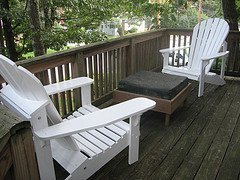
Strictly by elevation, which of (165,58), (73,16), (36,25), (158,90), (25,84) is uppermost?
(73,16)

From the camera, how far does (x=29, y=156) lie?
0.90m

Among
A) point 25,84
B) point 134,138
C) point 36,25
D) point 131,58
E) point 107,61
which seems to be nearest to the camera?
point 25,84

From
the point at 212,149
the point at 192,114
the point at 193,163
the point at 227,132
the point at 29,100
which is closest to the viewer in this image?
the point at 29,100

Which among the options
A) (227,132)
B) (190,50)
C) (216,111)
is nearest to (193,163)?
(227,132)

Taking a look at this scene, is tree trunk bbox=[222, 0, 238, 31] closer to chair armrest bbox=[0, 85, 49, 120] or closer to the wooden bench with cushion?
the wooden bench with cushion

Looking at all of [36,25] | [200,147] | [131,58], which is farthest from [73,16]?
[200,147]

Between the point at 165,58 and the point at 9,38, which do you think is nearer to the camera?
Answer: the point at 165,58

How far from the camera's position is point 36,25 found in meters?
3.39

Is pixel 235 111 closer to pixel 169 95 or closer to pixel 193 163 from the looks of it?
pixel 169 95

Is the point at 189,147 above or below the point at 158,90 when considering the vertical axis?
below

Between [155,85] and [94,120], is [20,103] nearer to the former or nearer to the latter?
[94,120]

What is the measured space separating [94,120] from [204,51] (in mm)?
2996

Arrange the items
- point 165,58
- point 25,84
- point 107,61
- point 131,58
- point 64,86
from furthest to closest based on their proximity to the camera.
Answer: point 165,58 → point 131,58 → point 107,61 → point 64,86 → point 25,84

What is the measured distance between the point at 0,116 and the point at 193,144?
2.03 metres
